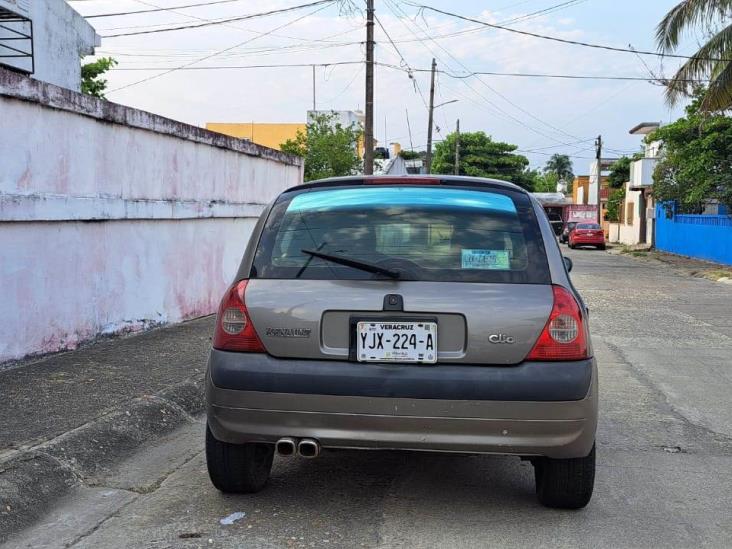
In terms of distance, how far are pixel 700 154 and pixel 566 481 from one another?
26.9m

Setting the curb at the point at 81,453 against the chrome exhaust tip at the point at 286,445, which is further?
the curb at the point at 81,453

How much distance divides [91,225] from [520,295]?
18.5 feet

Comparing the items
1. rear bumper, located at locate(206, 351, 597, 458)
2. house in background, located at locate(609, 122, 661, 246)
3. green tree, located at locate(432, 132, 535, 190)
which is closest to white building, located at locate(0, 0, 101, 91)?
rear bumper, located at locate(206, 351, 597, 458)

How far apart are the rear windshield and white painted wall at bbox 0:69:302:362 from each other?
3.74m

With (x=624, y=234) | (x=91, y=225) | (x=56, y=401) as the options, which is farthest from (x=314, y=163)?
(x=56, y=401)

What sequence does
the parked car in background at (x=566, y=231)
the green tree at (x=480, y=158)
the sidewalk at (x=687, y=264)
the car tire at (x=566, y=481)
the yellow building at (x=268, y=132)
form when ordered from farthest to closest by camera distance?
1. the green tree at (x=480, y=158)
2. the yellow building at (x=268, y=132)
3. the parked car in background at (x=566, y=231)
4. the sidewalk at (x=687, y=264)
5. the car tire at (x=566, y=481)

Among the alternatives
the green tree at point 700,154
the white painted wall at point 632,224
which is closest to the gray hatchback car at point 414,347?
the green tree at point 700,154

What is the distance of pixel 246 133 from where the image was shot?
62219mm

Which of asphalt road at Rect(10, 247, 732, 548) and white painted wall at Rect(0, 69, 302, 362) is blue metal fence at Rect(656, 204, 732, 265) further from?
asphalt road at Rect(10, 247, 732, 548)

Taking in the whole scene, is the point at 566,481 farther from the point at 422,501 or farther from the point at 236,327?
the point at 236,327

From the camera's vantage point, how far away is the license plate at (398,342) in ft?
12.4

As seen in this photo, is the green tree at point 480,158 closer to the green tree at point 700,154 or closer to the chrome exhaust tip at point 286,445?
the green tree at point 700,154

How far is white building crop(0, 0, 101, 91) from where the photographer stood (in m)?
15.1

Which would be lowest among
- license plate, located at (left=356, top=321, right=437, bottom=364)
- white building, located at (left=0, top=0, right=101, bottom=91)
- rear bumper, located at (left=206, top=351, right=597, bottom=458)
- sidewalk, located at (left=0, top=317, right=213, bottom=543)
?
sidewalk, located at (left=0, top=317, right=213, bottom=543)
